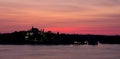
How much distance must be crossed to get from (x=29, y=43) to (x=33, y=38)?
7.30 meters

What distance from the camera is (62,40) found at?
19725 cm

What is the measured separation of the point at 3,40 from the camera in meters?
200

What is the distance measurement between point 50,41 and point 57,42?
608 cm

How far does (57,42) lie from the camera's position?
644 feet
